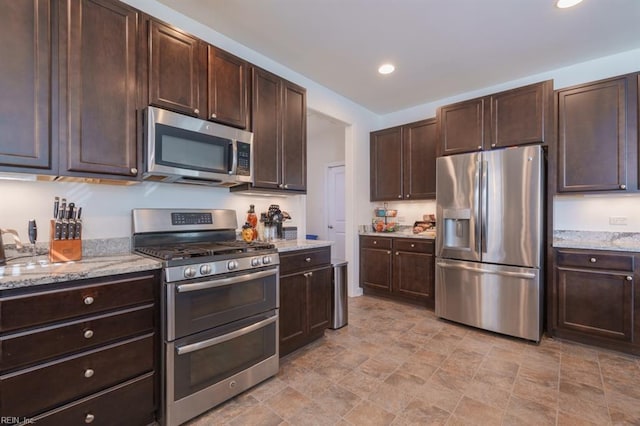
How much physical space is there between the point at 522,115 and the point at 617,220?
1420mm

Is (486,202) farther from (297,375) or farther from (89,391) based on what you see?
(89,391)

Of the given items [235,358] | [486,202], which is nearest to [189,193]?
[235,358]

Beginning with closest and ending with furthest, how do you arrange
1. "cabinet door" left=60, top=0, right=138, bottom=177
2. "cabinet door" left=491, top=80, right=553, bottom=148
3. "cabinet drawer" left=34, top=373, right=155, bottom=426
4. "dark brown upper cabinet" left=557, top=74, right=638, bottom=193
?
"cabinet drawer" left=34, top=373, right=155, bottom=426 < "cabinet door" left=60, top=0, right=138, bottom=177 < "dark brown upper cabinet" left=557, top=74, right=638, bottom=193 < "cabinet door" left=491, top=80, right=553, bottom=148

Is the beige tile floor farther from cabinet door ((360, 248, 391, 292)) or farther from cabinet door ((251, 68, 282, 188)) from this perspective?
cabinet door ((251, 68, 282, 188))

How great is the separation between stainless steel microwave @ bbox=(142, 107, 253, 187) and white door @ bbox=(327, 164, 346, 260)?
326 cm

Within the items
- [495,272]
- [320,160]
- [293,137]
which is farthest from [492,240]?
[320,160]

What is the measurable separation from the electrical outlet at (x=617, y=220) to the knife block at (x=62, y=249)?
14.9 ft

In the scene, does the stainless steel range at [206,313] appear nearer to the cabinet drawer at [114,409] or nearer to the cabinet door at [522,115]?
the cabinet drawer at [114,409]

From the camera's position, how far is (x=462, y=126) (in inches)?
131

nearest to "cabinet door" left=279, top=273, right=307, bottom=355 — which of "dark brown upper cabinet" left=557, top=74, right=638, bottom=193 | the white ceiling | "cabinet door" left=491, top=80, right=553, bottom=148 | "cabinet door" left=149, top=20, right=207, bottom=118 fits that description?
"cabinet door" left=149, top=20, right=207, bottom=118

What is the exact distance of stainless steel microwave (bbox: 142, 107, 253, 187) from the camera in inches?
73.4

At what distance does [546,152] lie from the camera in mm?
2949

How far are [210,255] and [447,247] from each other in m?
2.55

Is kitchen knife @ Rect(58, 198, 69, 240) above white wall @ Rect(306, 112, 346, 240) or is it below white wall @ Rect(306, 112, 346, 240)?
below
